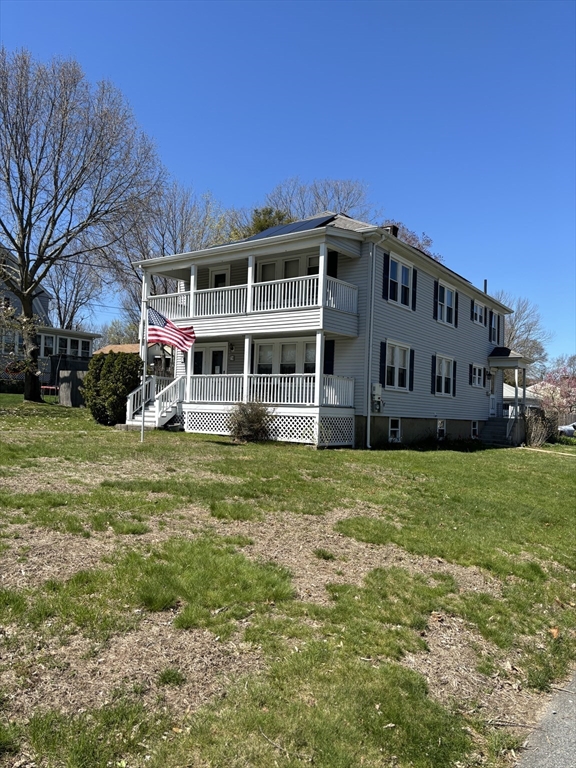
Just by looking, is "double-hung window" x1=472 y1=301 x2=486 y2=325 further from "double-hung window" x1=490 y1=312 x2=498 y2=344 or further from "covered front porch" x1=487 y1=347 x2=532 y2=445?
"covered front porch" x1=487 y1=347 x2=532 y2=445

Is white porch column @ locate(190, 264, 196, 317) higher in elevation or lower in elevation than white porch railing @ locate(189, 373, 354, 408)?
higher

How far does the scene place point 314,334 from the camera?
18453 mm

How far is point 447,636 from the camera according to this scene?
15.0ft

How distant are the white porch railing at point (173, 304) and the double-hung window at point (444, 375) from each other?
1014 cm

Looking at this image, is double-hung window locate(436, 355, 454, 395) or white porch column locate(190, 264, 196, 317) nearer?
white porch column locate(190, 264, 196, 317)

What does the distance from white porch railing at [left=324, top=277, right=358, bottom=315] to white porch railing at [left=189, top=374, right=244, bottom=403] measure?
3.72m

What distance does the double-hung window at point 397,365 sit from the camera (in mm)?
19750

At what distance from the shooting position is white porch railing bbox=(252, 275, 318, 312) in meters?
17.5

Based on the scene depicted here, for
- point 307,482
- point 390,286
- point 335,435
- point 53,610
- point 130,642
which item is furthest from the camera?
point 390,286

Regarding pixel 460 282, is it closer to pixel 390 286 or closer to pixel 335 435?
pixel 390 286

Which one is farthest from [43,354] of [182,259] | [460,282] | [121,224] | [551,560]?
[551,560]

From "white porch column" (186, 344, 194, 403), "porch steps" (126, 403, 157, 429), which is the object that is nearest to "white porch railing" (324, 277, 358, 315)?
"white porch column" (186, 344, 194, 403)

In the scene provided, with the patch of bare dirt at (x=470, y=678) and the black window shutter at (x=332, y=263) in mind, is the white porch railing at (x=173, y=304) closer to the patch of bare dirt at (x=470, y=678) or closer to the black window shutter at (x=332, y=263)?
the black window shutter at (x=332, y=263)

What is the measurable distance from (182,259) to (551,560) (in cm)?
1674
